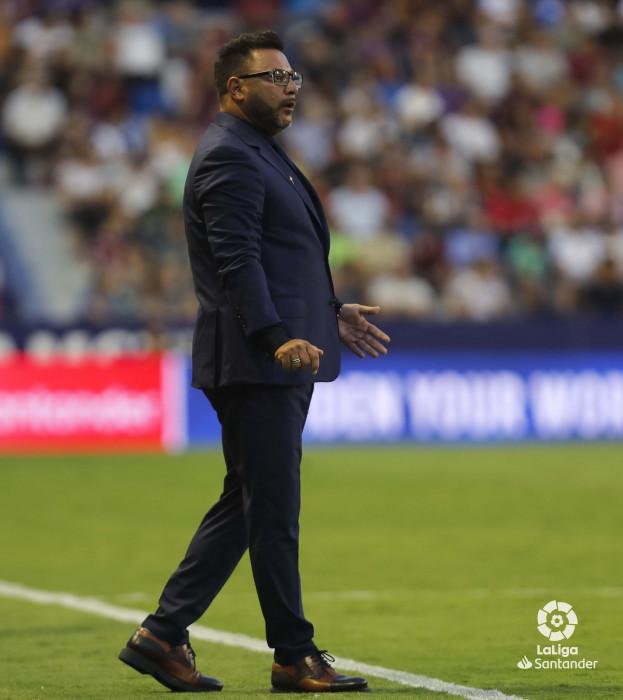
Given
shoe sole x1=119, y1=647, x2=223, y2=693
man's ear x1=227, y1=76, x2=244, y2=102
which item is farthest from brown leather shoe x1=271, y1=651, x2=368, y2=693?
man's ear x1=227, y1=76, x2=244, y2=102

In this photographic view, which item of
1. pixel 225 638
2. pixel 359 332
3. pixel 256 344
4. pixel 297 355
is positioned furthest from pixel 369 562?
pixel 297 355

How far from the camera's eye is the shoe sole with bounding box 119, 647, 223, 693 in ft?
20.0

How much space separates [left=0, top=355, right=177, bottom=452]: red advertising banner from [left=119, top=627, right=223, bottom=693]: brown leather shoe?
1301 cm

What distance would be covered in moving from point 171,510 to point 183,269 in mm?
6652

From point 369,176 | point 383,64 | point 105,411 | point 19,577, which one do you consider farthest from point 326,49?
point 19,577

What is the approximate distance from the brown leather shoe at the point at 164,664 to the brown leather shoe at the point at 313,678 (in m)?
0.27

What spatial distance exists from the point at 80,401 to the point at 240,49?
13297 millimetres

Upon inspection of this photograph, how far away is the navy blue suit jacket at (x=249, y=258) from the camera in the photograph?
5.79 metres

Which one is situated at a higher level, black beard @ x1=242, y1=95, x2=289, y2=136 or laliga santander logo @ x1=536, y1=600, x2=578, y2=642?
black beard @ x1=242, y1=95, x2=289, y2=136

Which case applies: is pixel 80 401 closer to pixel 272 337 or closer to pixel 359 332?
pixel 359 332

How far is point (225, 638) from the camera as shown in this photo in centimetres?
746

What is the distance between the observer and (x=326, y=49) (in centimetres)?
2305

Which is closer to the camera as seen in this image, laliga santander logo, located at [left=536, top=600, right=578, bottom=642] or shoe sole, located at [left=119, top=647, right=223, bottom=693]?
shoe sole, located at [left=119, top=647, right=223, bottom=693]

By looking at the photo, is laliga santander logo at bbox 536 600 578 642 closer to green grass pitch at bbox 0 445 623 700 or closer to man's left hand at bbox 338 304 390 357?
green grass pitch at bbox 0 445 623 700
